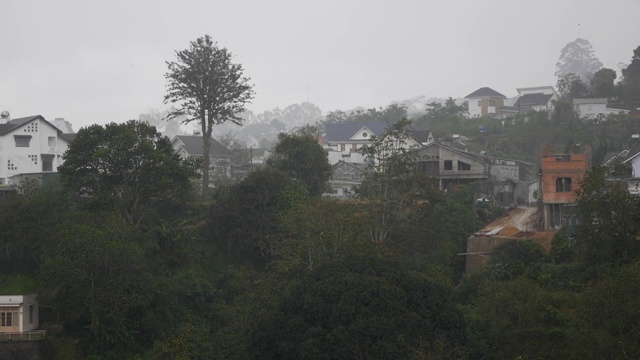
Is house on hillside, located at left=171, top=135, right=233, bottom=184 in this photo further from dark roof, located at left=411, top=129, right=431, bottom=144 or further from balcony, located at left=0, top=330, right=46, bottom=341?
balcony, located at left=0, top=330, right=46, bottom=341

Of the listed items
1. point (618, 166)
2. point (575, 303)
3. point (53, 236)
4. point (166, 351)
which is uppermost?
point (618, 166)

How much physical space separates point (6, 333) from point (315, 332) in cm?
1103

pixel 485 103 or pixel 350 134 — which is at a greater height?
pixel 485 103

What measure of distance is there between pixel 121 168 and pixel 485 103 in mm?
42367

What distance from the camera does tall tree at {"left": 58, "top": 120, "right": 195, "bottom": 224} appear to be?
29.3 metres

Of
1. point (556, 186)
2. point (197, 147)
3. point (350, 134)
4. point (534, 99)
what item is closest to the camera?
point (556, 186)

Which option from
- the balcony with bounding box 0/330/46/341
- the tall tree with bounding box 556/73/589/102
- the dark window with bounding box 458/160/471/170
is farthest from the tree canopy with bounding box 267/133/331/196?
the tall tree with bounding box 556/73/589/102

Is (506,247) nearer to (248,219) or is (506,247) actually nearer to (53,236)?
(248,219)

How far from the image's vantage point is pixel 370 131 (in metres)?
54.6

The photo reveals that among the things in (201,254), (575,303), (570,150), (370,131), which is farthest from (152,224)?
(370,131)

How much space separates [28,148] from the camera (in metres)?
37.8

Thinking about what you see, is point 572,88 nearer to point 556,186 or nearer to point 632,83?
point 632,83

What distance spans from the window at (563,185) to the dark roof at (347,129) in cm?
2340

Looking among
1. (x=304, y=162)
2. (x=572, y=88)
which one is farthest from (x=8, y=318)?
(x=572, y=88)
